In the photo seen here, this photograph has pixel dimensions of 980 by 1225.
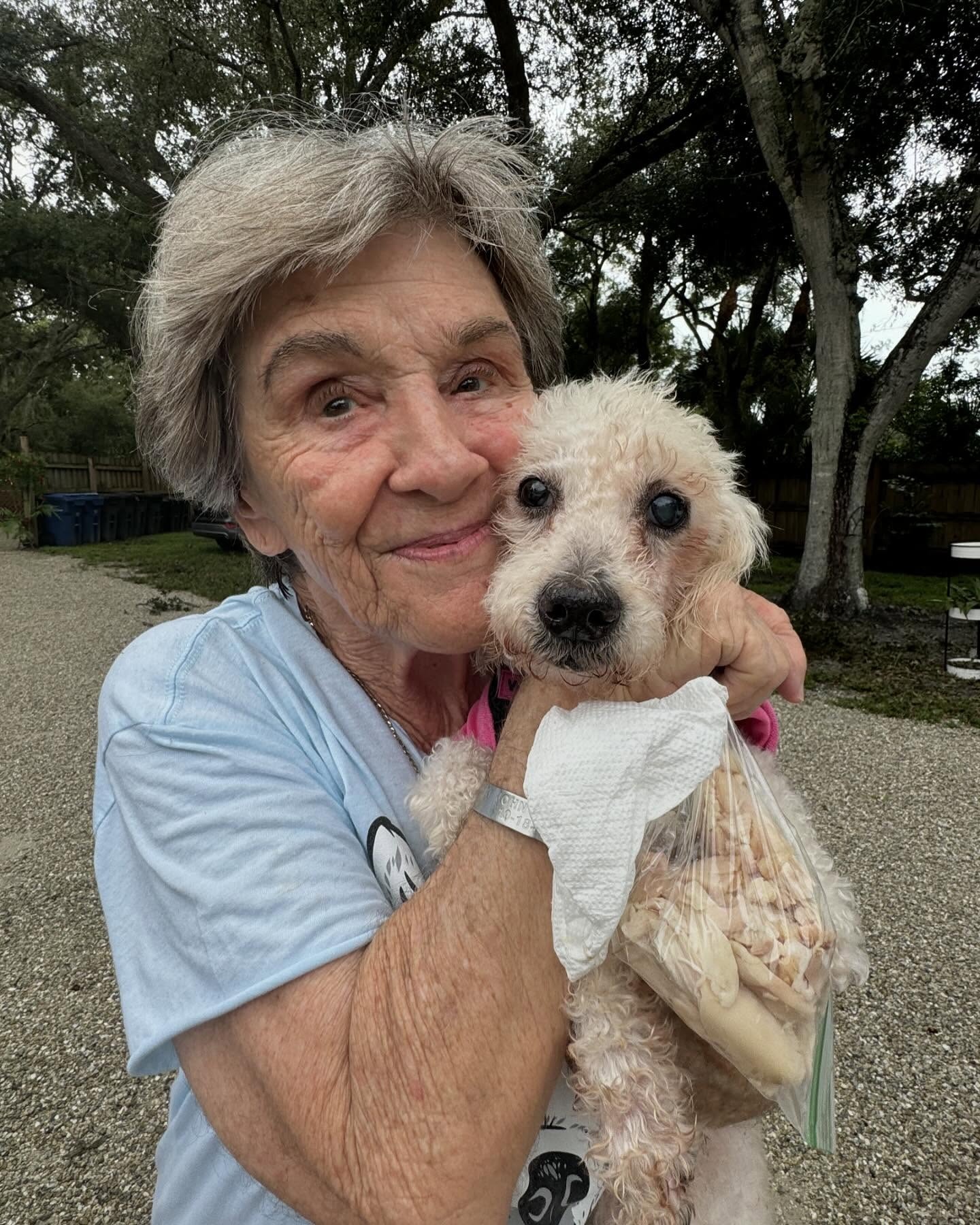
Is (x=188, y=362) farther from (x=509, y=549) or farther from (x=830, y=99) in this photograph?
(x=830, y=99)

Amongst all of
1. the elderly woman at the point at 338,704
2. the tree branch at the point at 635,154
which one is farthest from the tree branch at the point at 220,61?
the elderly woman at the point at 338,704

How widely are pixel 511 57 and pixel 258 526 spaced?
11.6 m

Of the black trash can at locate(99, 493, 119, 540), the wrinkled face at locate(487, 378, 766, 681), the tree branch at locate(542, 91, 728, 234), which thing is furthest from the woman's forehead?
the black trash can at locate(99, 493, 119, 540)

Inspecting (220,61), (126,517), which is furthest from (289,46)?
(126,517)

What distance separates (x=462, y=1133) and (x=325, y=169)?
1.55m

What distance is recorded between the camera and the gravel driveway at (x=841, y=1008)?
270 centimetres

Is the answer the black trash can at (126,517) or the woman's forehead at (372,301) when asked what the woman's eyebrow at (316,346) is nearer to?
the woman's forehead at (372,301)

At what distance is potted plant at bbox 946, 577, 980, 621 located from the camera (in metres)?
7.72

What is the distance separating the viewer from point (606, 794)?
108 cm

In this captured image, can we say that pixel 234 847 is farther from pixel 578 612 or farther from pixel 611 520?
pixel 611 520

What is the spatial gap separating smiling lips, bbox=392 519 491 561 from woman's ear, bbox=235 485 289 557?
0.32m

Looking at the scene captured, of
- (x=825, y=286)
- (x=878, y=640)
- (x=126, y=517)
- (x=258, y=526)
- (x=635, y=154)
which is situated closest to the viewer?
(x=258, y=526)

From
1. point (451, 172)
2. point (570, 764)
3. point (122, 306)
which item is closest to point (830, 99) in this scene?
point (451, 172)

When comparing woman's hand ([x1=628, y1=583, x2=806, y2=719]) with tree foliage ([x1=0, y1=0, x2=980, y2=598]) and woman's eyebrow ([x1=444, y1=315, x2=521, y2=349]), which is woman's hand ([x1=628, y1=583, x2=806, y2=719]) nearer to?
woman's eyebrow ([x1=444, y1=315, x2=521, y2=349])
